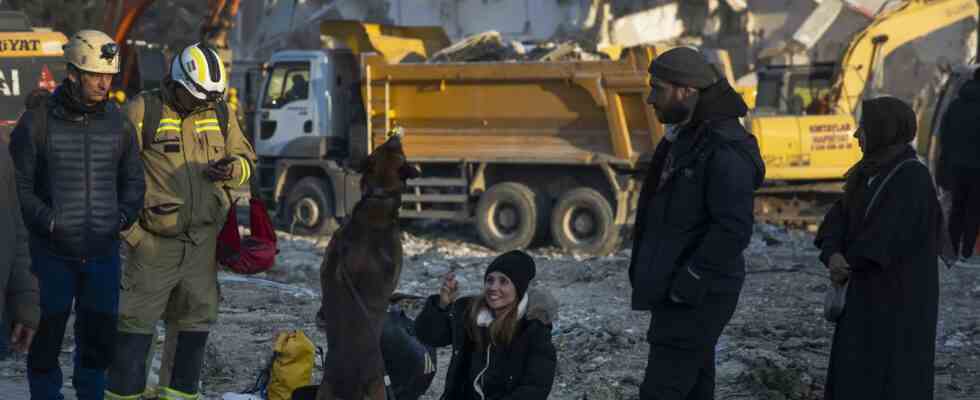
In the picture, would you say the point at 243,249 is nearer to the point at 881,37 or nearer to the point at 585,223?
the point at 585,223

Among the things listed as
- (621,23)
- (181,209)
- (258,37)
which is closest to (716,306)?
(181,209)

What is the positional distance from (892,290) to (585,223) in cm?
1062

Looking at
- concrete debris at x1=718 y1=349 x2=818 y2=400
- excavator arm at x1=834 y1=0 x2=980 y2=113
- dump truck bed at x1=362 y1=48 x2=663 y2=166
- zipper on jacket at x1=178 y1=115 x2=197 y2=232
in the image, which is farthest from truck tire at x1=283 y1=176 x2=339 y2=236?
zipper on jacket at x1=178 y1=115 x2=197 y2=232

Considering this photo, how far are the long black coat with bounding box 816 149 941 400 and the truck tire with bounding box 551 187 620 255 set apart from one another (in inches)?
402

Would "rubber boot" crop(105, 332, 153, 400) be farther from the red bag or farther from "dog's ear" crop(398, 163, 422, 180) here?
"dog's ear" crop(398, 163, 422, 180)

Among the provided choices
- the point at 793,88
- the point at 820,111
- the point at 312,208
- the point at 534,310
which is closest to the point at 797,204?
the point at 820,111

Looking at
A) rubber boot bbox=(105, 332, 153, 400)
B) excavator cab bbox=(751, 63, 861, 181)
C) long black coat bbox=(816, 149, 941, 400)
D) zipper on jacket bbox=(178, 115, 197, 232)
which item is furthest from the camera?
excavator cab bbox=(751, 63, 861, 181)

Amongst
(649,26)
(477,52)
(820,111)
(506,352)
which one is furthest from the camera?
(649,26)

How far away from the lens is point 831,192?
16.5m

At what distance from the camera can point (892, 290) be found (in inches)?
214

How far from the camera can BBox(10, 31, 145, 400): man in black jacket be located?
5.78m

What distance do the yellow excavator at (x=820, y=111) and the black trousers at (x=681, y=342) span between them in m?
11.0

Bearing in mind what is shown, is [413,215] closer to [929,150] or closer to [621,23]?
[929,150]

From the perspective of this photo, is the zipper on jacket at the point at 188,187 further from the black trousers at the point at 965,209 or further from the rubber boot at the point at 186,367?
the black trousers at the point at 965,209
